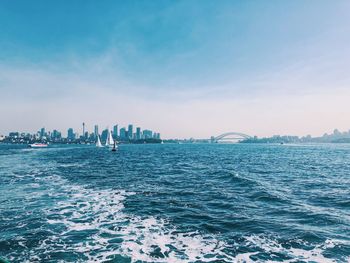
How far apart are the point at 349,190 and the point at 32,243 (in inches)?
1301

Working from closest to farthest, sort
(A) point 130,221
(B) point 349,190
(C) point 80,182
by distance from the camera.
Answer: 1. (A) point 130,221
2. (B) point 349,190
3. (C) point 80,182

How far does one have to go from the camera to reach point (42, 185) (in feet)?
102

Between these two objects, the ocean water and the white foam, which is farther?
the ocean water

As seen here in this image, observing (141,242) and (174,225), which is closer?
(141,242)

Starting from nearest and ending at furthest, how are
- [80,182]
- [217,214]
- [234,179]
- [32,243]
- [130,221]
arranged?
[32,243], [130,221], [217,214], [80,182], [234,179]

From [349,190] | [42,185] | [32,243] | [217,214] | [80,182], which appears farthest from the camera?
[80,182]

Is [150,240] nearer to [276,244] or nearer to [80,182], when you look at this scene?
[276,244]

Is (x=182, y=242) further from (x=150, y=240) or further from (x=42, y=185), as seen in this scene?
(x=42, y=185)

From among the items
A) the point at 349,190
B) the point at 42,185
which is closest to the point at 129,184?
the point at 42,185

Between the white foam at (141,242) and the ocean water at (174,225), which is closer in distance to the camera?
the white foam at (141,242)

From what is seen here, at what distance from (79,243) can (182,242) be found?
19.7ft

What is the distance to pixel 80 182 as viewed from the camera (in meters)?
34.3

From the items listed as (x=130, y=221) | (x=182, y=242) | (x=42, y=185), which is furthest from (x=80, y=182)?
(x=182, y=242)

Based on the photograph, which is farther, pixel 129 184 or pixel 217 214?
pixel 129 184
